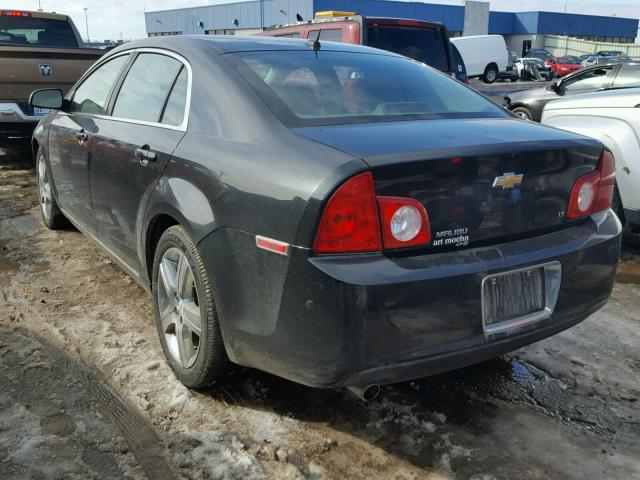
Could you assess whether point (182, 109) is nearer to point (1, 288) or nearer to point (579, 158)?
point (579, 158)

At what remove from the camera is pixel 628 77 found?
8.04m

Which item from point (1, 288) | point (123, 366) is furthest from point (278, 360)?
point (1, 288)

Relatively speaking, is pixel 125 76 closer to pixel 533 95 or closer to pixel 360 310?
pixel 360 310

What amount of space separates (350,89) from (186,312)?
1.35 m

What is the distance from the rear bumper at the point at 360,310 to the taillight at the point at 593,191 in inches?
10.6

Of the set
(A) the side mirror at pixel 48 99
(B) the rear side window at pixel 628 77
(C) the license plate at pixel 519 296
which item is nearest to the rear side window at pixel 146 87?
(A) the side mirror at pixel 48 99

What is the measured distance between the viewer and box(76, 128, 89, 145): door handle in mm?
3953

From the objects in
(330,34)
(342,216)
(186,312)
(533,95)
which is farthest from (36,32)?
(342,216)

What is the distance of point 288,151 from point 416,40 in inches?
270

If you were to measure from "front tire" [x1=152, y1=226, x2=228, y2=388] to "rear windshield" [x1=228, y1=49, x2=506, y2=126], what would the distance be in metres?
0.77

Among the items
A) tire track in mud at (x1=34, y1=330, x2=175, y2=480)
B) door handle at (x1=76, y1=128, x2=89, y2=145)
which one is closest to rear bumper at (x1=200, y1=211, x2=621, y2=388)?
tire track in mud at (x1=34, y1=330, x2=175, y2=480)

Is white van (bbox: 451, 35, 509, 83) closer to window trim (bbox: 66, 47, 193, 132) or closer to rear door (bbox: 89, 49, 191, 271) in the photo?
window trim (bbox: 66, 47, 193, 132)

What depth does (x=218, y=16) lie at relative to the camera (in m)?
62.0

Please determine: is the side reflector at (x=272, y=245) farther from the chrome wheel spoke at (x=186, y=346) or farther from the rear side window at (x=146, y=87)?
the rear side window at (x=146, y=87)
